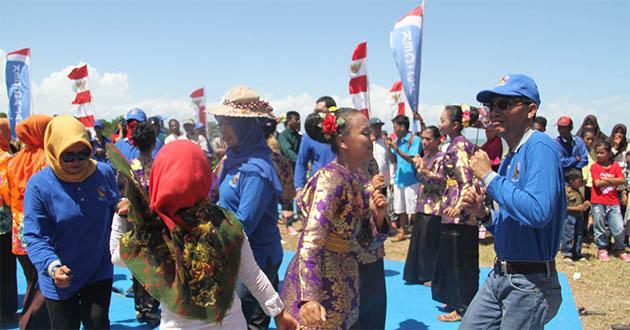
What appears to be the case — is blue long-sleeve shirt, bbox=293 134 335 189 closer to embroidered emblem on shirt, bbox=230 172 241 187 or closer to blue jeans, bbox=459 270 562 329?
embroidered emblem on shirt, bbox=230 172 241 187

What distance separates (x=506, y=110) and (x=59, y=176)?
9.21 feet

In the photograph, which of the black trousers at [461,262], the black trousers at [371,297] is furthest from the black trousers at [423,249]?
the black trousers at [371,297]

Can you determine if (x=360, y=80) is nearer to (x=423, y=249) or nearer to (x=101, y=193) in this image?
(x=423, y=249)

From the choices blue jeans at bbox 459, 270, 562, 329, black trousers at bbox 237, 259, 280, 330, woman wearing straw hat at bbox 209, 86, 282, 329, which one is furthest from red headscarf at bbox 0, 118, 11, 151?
blue jeans at bbox 459, 270, 562, 329

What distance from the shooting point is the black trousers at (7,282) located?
5.35 m

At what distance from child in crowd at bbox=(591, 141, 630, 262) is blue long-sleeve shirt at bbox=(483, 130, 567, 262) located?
5.99m

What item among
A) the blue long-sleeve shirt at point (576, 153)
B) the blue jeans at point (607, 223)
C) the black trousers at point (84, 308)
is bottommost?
the blue jeans at point (607, 223)

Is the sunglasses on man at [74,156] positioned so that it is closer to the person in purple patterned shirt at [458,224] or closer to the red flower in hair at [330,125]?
the red flower in hair at [330,125]

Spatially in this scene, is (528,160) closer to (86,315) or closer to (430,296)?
(86,315)

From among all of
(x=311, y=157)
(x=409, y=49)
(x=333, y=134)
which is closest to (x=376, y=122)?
(x=409, y=49)

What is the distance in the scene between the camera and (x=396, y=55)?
7762 mm

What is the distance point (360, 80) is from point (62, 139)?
5.66 metres

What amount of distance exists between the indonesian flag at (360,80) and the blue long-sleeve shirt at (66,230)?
5.43m

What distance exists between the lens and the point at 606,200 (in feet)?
26.1
